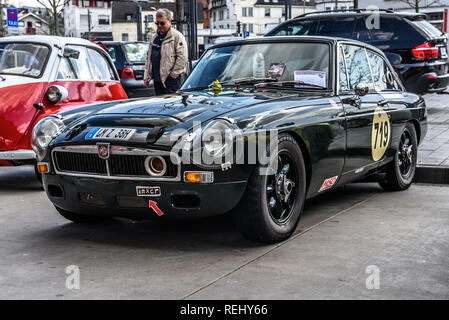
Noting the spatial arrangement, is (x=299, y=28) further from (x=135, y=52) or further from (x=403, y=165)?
(x=403, y=165)

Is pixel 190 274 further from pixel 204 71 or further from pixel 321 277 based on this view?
pixel 204 71

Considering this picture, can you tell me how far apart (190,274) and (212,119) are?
1.03m

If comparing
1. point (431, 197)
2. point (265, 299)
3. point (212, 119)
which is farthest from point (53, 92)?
point (265, 299)

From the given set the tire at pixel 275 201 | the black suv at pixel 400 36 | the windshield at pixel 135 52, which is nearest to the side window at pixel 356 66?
the tire at pixel 275 201

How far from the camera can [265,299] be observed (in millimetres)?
3512

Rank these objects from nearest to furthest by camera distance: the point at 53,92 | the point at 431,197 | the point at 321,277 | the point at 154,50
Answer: the point at 321,277 < the point at 431,197 < the point at 53,92 < the point at 154,50

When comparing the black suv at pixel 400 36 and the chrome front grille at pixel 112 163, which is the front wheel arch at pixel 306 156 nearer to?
the chrome front grille at pixel 112 163

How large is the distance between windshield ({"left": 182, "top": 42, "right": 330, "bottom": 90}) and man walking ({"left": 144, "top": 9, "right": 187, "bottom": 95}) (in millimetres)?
3344

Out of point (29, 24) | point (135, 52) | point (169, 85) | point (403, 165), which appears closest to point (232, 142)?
point (403, 165)

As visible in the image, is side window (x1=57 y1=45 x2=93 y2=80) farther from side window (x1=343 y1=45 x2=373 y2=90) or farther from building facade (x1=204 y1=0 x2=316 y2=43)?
building facade (x1=204 y1=0 x2=316 y2=43)

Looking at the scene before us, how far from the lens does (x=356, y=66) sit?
6.26m

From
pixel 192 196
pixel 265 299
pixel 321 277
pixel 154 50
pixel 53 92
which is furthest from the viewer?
pixel 154 50

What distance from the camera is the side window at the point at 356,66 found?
239 inches

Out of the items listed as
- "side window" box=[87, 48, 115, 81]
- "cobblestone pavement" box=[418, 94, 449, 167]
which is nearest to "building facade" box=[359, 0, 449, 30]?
"cobblestone pavement" box=[418, 94, 449, 167]
